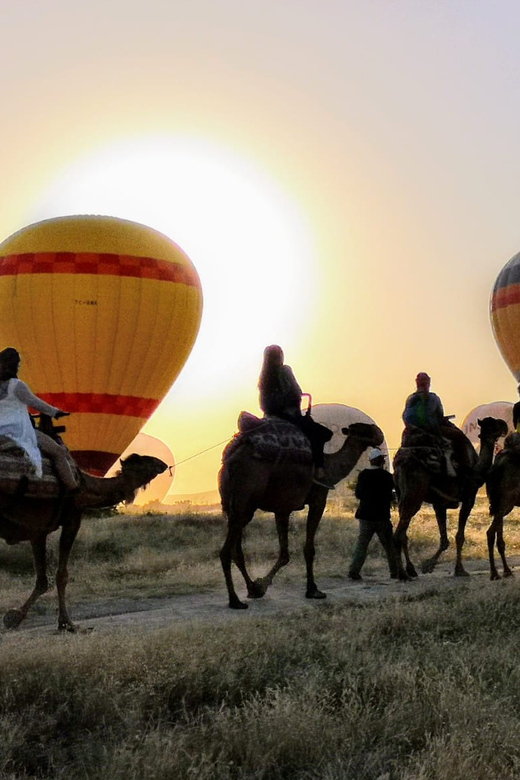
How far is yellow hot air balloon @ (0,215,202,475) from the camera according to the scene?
148ft

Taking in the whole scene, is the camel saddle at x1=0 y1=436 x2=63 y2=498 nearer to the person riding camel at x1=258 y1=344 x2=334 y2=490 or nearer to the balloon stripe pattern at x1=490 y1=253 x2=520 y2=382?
the person riding camel at x1=258 y1=344 x2=334 y2=490

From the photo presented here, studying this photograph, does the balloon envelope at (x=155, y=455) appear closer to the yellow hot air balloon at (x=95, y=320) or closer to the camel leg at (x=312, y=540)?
the yellow hot air balloon at (x=95, y=320)

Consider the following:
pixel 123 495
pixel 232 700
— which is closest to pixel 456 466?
pixel 123 495

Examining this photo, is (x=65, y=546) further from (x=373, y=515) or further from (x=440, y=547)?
(x=440, y=547)

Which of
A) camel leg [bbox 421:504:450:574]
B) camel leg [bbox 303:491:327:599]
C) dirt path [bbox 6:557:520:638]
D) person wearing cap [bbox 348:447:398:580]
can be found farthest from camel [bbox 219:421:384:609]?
camel leg [bbox 421:504:450:574]

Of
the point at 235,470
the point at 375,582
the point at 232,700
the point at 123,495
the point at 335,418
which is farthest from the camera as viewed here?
the point at 335,418

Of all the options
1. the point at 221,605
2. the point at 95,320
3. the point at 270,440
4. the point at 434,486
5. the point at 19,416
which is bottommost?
the point at 221,605

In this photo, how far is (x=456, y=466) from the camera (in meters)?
20.6

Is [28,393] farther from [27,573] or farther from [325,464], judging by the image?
[27,573]

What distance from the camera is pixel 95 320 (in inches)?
1777

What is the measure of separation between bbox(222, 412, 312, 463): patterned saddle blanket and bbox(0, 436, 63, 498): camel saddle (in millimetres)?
3454

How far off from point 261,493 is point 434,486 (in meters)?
4.54

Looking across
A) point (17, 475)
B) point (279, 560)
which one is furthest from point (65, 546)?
point (279, 560)

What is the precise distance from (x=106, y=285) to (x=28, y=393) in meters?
31.3
